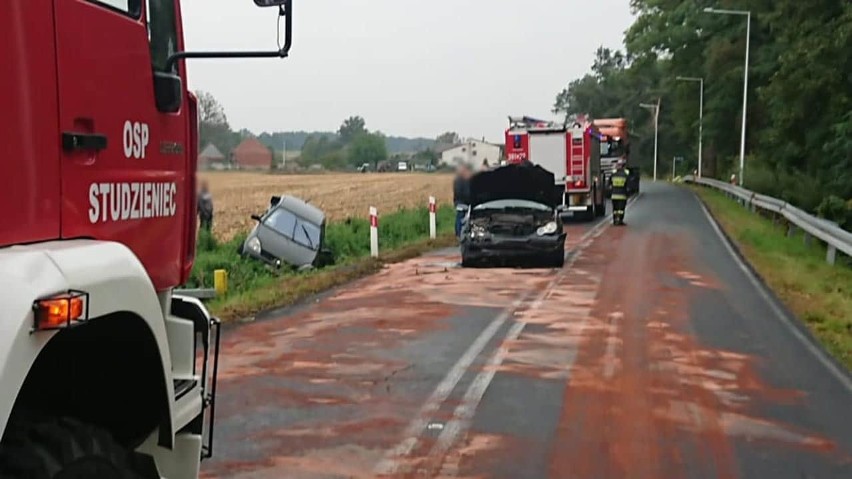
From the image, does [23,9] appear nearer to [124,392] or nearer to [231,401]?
[124,392]

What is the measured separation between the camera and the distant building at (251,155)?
5.22m

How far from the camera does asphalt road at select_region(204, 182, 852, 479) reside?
6602mm

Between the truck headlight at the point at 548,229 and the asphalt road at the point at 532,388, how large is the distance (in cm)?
329

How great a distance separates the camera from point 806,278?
54.6 ft

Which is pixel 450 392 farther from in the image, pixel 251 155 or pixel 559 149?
pixel 559 149

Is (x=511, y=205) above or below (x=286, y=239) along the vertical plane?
above

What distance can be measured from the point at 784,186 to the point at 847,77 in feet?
16.4

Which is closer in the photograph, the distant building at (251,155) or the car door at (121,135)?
the car door at (121,135)

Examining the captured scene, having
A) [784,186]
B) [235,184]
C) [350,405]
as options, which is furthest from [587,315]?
[784,186]

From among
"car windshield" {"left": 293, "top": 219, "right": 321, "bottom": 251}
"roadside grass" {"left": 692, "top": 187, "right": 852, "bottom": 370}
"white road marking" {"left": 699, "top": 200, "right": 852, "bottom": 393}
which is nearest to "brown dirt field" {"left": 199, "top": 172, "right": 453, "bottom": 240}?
"car windshield" {"left": 293, "top": 219, "right": 321, "bottom": 251}

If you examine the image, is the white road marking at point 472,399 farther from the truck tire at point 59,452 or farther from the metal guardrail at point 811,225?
the metal guardrail at point 811,225

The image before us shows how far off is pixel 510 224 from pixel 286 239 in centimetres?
413

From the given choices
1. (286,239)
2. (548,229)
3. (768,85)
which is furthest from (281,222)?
(768,85)

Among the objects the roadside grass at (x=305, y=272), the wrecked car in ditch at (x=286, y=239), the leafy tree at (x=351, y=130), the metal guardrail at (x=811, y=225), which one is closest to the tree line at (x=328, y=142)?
the leafy tree at (x=351, y=130)
